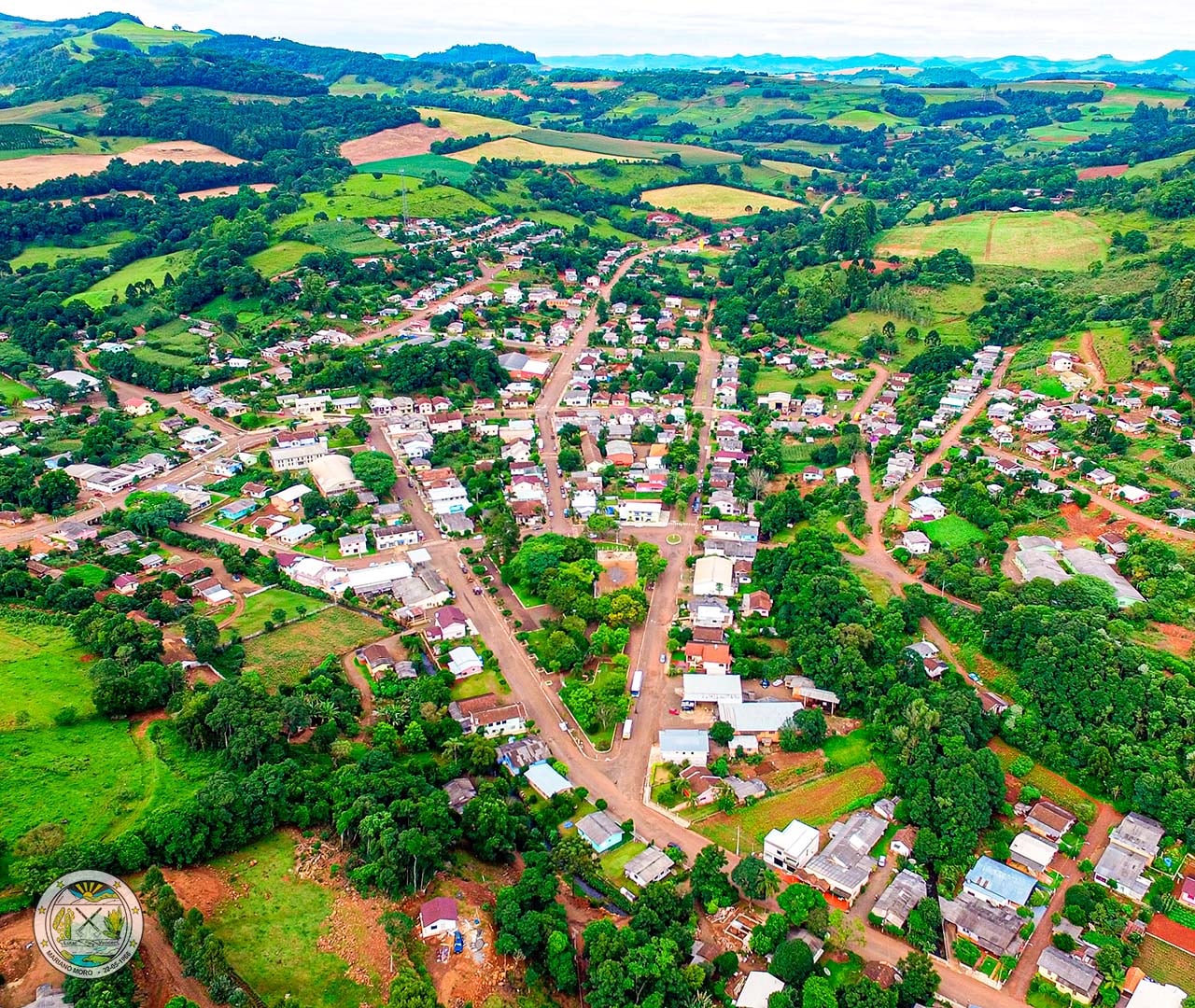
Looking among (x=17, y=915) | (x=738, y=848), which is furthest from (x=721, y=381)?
(x=17, y=915)

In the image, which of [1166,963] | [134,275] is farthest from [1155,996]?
[134,275]

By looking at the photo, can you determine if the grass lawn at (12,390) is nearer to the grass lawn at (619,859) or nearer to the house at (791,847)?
the grass lawn at (619,859)

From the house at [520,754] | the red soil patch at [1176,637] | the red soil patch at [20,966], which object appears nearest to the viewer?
the red soil patch at [20,966]

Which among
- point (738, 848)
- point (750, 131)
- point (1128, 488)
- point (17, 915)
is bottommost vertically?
point (738, 848)

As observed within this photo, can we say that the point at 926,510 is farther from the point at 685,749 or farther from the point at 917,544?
the point at 685,749

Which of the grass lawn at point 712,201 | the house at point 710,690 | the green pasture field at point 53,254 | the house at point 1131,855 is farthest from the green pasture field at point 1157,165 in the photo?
the green pasture field at point 53,254

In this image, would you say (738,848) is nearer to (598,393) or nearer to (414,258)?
(598,393)
